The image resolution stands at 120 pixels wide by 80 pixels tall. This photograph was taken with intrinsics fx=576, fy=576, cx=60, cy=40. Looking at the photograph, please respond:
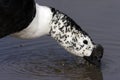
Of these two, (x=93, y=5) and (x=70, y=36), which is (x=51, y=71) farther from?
(x=93, y=5)

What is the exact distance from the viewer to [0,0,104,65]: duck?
192 inches

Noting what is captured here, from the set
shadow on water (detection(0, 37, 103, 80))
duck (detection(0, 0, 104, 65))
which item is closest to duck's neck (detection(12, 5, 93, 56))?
duck (detection(0, 0, 104, 65))

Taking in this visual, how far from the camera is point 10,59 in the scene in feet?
19.9

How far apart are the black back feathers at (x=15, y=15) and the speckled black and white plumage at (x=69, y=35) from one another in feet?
0.95

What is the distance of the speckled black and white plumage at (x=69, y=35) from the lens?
17.1ft

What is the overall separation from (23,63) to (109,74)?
932 mm

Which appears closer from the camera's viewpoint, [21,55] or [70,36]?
[70,36]

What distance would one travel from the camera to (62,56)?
6.07 meters

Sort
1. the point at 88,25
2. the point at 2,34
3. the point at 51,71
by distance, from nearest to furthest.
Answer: the point at 2,34, the point at 51,71, the point at 88,25

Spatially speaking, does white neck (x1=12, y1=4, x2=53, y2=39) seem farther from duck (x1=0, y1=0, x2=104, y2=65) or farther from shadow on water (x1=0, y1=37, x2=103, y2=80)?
shadow on water (x1=0, y1=37, x2=103, y2=80)

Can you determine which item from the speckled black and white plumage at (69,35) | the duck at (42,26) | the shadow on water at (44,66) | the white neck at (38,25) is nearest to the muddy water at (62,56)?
the shadow on water at (44,66)

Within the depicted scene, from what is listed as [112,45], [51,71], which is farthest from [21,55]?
[112,45]

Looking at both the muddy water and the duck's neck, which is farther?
the muddy water

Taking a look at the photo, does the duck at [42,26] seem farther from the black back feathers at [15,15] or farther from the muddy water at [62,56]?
the muddy water at [62,56]
